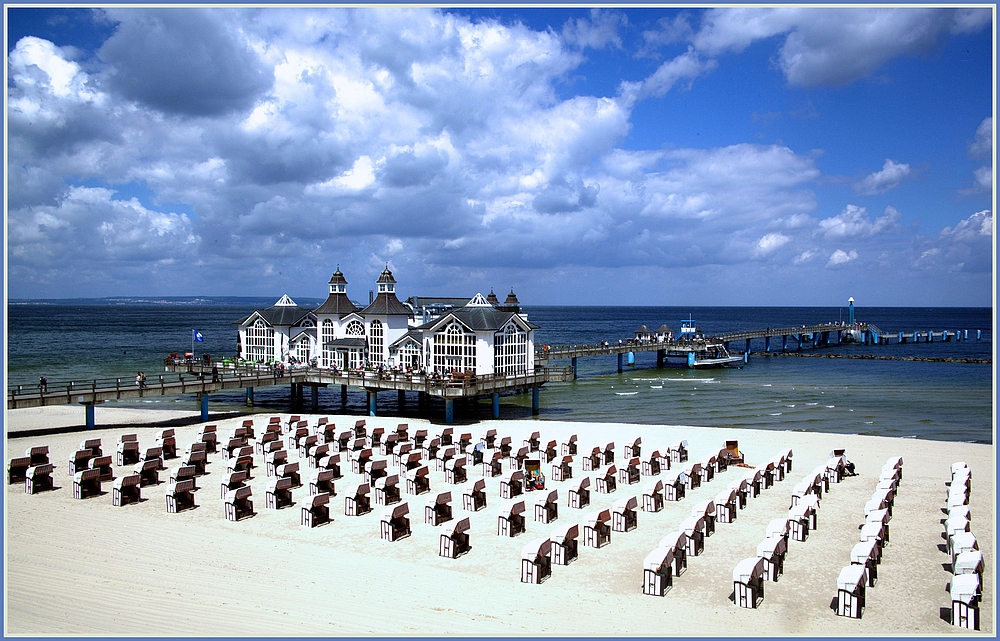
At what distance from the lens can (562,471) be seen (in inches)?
781

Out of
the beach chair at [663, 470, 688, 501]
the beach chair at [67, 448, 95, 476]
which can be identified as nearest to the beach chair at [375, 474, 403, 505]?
the beach chair at [663, 470, 688, 501]

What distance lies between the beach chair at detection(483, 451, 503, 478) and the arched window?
56.4 feet

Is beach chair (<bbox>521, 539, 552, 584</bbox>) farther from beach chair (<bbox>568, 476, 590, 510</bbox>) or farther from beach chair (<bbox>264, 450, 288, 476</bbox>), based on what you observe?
beach chair (<bbox>264, 450, 288, 476</bbox>)

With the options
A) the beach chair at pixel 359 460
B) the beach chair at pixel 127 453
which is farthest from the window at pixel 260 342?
the beach chair at pixel 359 460

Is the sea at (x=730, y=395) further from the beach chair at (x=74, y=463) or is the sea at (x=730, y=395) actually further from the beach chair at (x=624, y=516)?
the beach chair at (x=624, y=516)

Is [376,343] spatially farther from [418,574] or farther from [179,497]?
[418,574]

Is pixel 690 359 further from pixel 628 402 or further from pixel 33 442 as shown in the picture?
pixel 33 442

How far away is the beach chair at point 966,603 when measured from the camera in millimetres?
10242

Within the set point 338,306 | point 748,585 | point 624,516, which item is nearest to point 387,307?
point 338,306

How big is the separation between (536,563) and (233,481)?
939 cm

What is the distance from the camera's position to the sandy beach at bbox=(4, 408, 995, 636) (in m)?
10.2

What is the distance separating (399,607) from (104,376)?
49085mm

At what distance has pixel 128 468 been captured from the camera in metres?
20.4

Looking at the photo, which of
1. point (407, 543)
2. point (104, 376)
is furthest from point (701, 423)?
point (104, 376)
